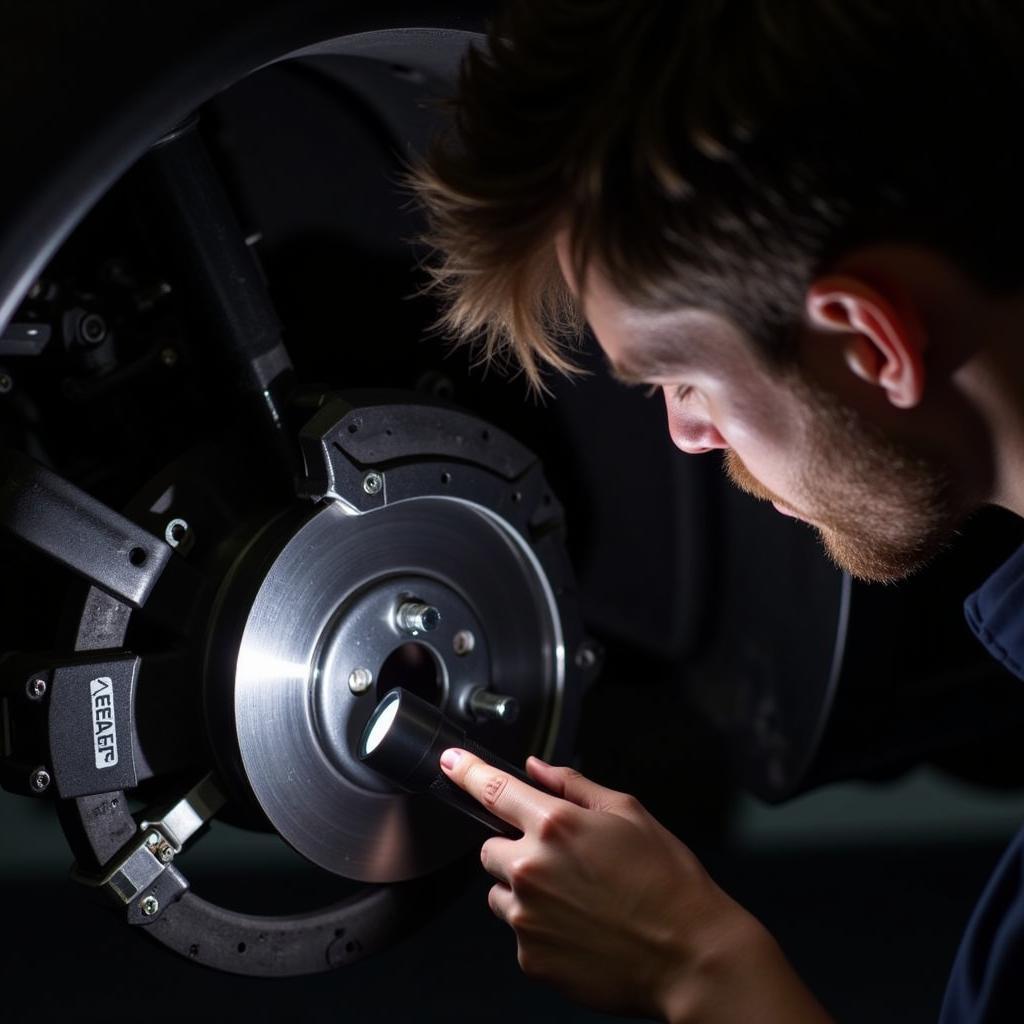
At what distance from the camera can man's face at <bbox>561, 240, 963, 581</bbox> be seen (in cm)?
72

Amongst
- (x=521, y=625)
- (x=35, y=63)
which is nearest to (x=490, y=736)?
(x=521, y=625)

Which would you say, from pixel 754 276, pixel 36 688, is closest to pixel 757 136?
pixel 754 276

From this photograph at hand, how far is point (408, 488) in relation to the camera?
841mm

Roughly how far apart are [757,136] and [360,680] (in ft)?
1.31

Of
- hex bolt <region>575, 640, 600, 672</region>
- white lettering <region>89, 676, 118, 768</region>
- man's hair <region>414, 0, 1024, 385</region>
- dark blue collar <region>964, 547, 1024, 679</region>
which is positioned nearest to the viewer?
man's hair <region>414, 0, 1024, 385</region>

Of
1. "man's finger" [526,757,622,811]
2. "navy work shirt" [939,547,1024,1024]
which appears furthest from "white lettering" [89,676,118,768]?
"navy work shirt" [939,547,1024,1024]

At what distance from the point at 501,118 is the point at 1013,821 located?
128cm

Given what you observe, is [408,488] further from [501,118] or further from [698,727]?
[698,727]

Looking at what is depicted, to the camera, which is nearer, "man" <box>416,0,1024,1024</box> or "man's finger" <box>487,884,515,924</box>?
"man" <box>416,0,1024,1024</box>

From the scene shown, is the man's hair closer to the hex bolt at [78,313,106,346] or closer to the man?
the man

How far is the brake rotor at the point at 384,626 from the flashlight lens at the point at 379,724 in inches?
1.1

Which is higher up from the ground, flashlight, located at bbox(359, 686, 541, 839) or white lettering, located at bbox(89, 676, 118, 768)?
white lettering, located at bbox(89, 676, 118, 768)

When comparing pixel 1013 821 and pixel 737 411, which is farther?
pixel 1013 821

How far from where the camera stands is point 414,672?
0.91 m
